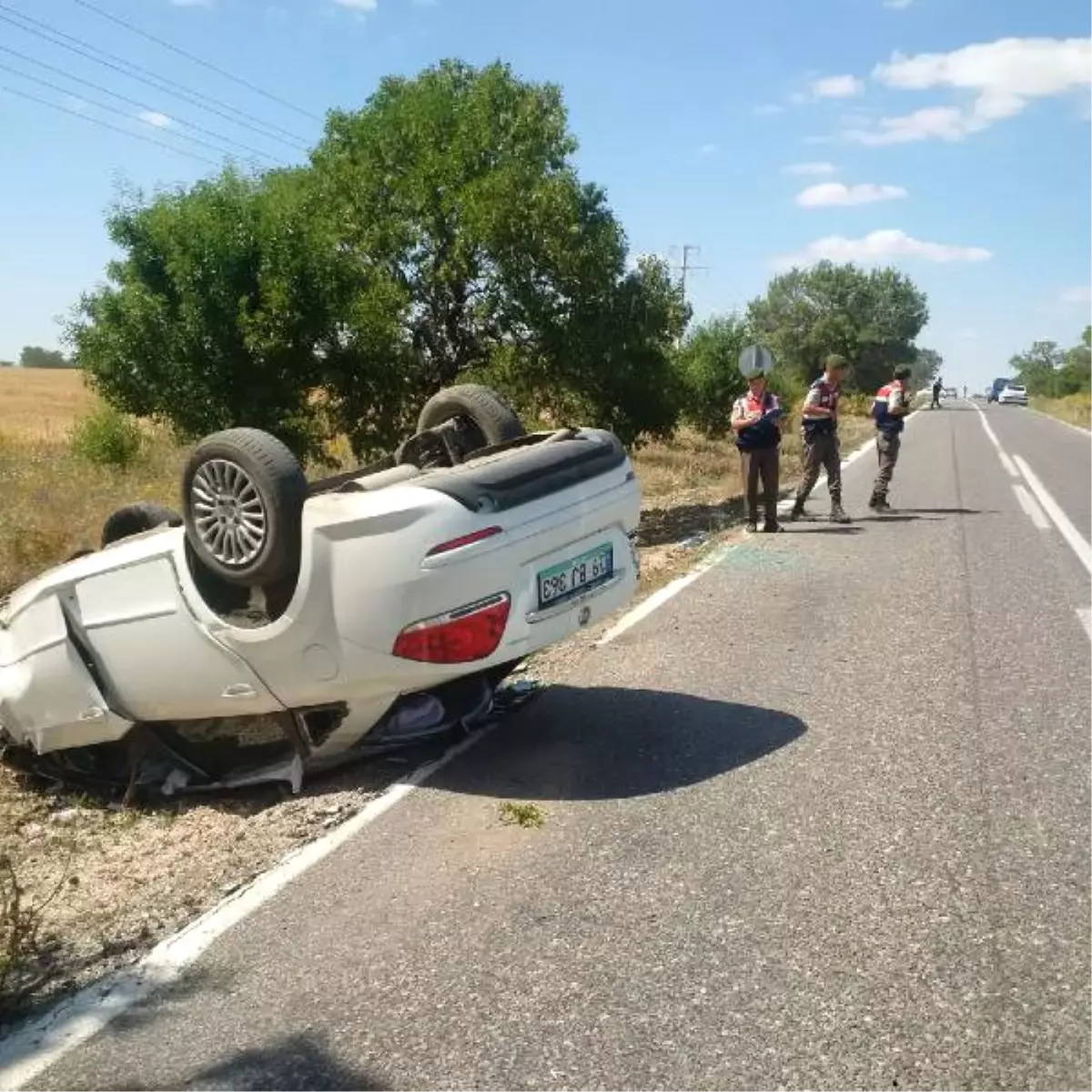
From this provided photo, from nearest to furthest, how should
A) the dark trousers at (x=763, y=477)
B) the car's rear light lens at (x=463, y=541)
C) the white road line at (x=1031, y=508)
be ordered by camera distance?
the car's rear light lens at (x=463, y=541) < the dark trousers at (x=763, y=477) < the white road line at (x=1031, y=508)

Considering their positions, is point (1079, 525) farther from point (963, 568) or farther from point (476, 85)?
point (476, 85)

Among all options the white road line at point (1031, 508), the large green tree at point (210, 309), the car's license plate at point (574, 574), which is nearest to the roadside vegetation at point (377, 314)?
the large green tree at point (210, 309)

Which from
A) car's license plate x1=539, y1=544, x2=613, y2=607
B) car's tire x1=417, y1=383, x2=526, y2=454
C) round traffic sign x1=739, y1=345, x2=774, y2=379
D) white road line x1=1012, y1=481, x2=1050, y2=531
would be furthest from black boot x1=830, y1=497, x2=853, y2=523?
car's license plate x1=539, y1=544, x2=613, y2=607

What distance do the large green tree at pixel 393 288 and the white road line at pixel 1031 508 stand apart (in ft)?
16.8

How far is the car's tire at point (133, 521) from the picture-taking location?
5730mm

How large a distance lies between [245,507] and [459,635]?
97 cm

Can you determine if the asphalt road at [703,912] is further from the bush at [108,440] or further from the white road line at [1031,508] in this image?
the bush at [108,440]

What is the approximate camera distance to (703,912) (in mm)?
3416

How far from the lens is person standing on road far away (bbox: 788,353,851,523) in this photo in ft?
41.6

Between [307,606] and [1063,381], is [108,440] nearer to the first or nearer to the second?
[307,606]

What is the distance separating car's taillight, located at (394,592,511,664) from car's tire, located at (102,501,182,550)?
215 cm

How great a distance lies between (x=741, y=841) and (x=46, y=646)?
9.82 ft

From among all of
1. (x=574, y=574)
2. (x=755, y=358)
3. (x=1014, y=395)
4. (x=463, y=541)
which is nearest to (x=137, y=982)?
(x=463, y=541)

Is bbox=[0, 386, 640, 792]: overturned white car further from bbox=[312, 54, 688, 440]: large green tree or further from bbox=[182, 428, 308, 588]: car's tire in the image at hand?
bbox=[312, 54, 688, 440]: large green tree
